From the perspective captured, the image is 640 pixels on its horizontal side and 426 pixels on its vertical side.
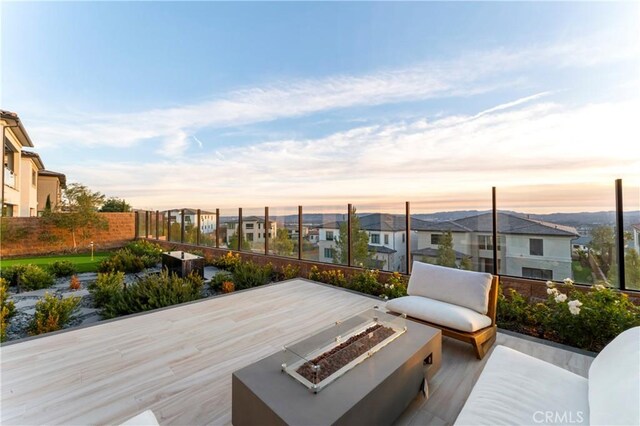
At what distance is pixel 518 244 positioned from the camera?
4238 mm

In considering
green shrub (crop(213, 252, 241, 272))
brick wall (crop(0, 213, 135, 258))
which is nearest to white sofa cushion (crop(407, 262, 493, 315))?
green shrub (crop(213, 252, 241, 272))

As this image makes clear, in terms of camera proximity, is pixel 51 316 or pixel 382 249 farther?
pixel 382 249

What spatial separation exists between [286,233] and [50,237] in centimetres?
1191

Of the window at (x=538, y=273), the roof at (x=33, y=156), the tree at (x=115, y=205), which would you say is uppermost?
the roof at (x=33, y=156)

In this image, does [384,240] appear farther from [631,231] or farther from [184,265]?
[184,265]

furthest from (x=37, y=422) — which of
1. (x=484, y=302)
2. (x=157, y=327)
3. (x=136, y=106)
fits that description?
(x=136, y=106)

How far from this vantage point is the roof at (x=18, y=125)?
→ 9.12 m

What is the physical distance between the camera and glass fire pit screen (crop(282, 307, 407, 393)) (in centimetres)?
173

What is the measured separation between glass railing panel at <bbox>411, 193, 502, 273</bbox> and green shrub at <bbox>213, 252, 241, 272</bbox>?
515 centimetres

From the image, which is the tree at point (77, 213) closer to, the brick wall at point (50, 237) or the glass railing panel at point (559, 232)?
the brick wall at point (50, 237)

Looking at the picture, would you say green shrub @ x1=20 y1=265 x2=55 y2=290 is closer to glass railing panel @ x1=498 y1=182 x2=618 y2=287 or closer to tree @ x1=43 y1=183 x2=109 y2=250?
tree @ x1=43 y1=183 x2=109 y2=250

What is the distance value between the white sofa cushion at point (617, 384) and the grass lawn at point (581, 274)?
2.71 meters

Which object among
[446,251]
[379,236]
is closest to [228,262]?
[379,236]

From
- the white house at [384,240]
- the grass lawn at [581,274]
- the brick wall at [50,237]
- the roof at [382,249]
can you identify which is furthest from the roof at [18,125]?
the grass lawn at [581,274]
